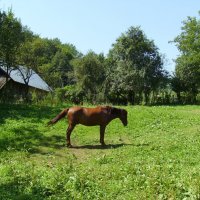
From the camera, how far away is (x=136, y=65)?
49.5 m

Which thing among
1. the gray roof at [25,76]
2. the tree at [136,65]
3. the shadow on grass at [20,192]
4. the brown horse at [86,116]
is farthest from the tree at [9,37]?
the shadow on grass at [20,192]

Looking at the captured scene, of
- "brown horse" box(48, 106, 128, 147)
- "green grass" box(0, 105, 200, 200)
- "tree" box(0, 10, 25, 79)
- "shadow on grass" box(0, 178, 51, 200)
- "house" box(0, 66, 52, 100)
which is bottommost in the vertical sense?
"shadow on grass" box(0, 178, 51, 200)

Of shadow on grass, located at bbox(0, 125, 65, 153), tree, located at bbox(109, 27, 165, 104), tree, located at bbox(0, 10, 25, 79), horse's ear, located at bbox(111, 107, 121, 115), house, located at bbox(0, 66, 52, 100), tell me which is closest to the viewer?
shadow on grass, located at bbox(0, 125, 65, 153)

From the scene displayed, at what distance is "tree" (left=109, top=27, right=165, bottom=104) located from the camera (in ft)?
161

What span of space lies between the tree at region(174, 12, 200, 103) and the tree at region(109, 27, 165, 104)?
495cm

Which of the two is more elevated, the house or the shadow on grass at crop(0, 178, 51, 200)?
the house

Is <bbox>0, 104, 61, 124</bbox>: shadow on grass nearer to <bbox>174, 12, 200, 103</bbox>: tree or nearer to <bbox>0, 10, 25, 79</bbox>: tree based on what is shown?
<bbox>0, 10, 25, 79</bbox>: tree

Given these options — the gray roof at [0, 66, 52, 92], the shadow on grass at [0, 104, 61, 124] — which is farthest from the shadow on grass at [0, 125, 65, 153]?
the gray roof at [0, 66, 52, 92]

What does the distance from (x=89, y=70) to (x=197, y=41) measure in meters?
15.6

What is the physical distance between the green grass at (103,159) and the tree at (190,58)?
94.6ft

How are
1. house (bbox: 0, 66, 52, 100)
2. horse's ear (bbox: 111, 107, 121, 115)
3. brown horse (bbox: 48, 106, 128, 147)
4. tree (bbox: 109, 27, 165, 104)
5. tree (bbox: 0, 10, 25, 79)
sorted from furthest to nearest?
tree (bbox: 109, 27, 165, 104)
house (bbox: 0, 66, 52, 100)
tree (bbox: 0, 10, 25, 79)
horse's ear (bbox: 111, 107, 121, 115)
brown horse (bbox: 48, 106, 128, 147)

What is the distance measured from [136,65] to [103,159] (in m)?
35.8

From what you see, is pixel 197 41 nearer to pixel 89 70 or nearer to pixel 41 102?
pixel 89 70

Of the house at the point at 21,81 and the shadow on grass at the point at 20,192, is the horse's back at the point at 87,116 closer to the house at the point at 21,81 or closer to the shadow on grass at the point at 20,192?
the shadow on grass at the point at 20,192
